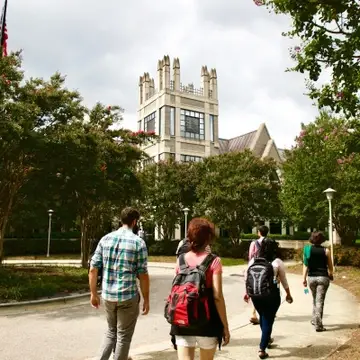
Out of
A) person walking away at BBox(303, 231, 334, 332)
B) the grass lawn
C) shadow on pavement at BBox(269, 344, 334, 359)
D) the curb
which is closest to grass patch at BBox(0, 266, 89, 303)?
the curb

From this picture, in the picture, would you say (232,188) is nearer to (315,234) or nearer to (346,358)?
(315,234)

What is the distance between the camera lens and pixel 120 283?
4.50 m

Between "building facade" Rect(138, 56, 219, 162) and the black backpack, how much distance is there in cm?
3861

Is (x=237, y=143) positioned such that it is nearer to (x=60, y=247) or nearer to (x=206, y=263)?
(x=60, y=247)

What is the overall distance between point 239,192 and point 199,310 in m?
25.6

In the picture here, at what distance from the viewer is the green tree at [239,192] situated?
2884 centimetres

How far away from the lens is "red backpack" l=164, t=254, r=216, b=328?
339 centimetres

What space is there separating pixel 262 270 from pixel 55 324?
14.3 feet

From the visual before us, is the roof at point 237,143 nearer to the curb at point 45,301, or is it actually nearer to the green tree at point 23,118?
the green tree at point 23,118

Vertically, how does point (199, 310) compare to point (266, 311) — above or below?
above

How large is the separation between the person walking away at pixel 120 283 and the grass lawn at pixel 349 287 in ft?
9.36

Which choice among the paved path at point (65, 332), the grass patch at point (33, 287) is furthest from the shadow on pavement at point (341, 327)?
the grass patch at point (33, 287)

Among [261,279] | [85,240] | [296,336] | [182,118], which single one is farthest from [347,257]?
[182,118]

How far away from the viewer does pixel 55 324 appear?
306 inches
